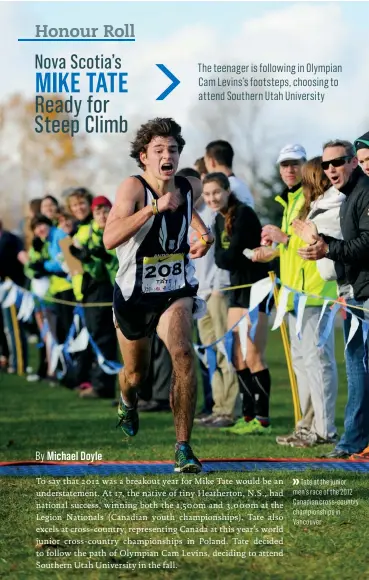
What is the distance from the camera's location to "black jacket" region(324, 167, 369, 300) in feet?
26.6

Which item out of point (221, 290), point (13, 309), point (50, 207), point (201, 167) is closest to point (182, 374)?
point (221, 290)

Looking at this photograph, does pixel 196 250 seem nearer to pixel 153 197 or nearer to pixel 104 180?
pixel 153 197

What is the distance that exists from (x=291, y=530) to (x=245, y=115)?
40.5 meters

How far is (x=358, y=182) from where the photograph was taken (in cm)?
837

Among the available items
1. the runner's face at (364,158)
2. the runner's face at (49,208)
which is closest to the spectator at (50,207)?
the runner's face at (49,208)

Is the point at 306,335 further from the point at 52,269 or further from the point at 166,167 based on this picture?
the point at 52,269

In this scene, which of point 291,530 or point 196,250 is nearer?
point 291,530

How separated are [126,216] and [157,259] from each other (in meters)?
0.35

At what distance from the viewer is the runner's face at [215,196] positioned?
426 inches

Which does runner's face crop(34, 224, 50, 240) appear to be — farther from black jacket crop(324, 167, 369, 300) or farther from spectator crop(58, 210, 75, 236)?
black jacket crop(324, 167, 369, 300)

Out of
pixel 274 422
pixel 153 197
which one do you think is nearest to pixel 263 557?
pixel 153 197

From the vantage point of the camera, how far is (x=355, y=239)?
8.12 metres

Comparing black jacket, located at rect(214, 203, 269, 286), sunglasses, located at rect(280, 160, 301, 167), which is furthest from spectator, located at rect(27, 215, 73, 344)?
sunglasses, located at rect(280, 160, 301, 167)

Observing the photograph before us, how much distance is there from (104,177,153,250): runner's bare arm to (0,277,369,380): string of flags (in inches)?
71.6
